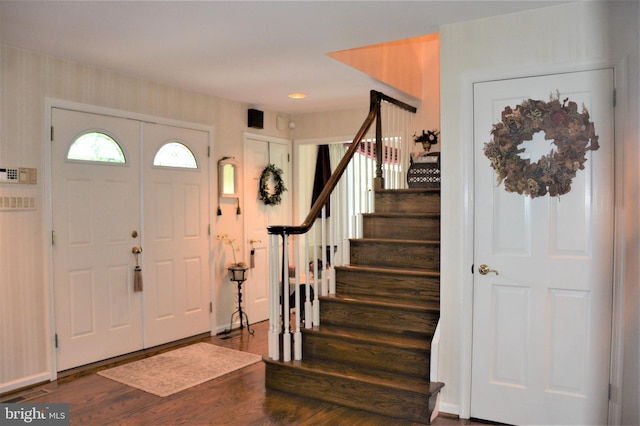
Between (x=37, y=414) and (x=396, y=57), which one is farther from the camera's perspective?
(x=396, y=57)

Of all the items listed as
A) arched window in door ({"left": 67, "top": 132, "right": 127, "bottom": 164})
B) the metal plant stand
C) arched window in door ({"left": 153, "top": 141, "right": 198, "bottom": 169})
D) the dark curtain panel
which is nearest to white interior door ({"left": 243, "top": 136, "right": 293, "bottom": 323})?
the metal plant stand

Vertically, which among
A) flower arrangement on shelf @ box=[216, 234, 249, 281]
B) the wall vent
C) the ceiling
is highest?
the ceiling

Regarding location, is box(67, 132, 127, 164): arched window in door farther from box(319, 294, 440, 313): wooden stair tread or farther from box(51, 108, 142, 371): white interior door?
box(319, 294, 440, 313): wooden stair tread

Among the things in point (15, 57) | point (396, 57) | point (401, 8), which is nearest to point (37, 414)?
point (15, 57)

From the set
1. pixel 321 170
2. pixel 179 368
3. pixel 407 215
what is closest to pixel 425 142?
pixel 407 215

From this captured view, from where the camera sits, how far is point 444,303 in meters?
3.15

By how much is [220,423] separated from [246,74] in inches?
110

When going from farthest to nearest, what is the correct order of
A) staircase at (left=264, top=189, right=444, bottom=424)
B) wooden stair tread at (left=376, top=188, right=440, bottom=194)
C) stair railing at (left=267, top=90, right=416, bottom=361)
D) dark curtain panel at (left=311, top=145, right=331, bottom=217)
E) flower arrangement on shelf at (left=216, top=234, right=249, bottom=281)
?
dark curtain panel at (left=311, top=145, right=331, bottom=217)
flower arrangement on shelf at (left=216, top=234, right=249, bottom=281)
wooden stair tread at (left=376, top=188, right=440, bottom=194)
stair railing at (left=267, top=90, right=416, bottom=361)
staircase at (left=264, top=189, right=444, bottom=424)

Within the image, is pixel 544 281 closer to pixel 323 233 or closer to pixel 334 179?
pixel 323 233

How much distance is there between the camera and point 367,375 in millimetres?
3270

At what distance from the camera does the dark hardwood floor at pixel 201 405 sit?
305cm

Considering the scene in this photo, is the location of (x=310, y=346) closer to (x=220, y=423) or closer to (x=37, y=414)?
(x=220, y=423)

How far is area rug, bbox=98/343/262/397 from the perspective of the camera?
12.0 ft

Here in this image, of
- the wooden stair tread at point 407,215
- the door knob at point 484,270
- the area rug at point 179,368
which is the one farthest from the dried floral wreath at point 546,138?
the area rug at point 179,368
